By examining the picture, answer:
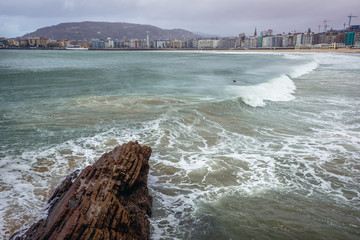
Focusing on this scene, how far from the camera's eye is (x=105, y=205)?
3.91m

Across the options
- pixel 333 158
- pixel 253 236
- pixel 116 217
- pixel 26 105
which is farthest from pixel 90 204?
pixel 26 105

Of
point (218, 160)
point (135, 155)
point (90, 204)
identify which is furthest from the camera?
point (218, 160)

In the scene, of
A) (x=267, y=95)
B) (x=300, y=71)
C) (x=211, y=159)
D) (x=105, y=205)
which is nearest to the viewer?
(x=105, y=205)

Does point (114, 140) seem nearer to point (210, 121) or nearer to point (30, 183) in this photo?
point (30, 183)

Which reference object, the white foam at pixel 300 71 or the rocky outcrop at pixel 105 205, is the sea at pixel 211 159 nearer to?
the rocky outcrop at pixel 105 205

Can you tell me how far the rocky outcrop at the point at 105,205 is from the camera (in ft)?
12.1

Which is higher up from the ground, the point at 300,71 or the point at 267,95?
the point at 300,71

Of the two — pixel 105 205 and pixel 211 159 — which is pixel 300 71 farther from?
pixel 105 205

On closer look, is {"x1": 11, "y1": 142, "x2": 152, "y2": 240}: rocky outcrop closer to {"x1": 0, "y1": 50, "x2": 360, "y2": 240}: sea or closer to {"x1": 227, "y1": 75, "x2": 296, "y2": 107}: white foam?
{"x1": 0, "y1": 50, "x2": 360, "y2": 240}: sea

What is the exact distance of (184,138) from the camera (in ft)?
32.1

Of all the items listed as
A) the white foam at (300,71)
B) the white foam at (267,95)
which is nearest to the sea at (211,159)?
the white foam at (267,95)

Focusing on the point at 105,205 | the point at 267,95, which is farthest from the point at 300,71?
the point at 105,205

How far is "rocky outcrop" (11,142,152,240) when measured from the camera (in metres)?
3.70

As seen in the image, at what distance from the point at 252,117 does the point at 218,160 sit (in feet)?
19.0
